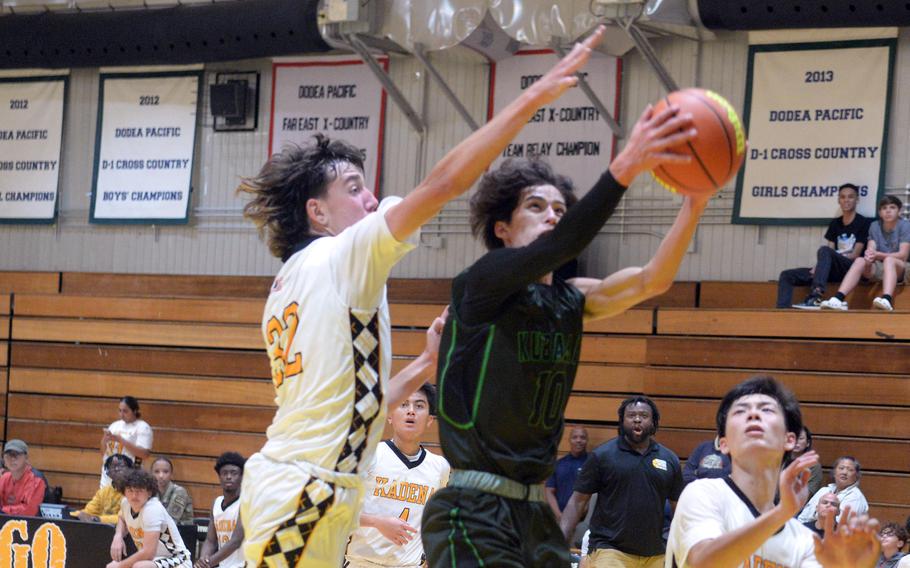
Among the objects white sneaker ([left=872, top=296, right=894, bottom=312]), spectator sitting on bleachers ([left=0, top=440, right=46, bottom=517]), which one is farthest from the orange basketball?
spectator sitting on bleachers ([left=0, top=440, right=46, bottom=517])

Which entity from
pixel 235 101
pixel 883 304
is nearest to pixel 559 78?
pixel 883 304

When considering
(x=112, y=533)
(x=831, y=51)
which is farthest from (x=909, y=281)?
(x=112, y=533)

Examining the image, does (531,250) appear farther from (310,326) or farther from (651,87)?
(651,87)

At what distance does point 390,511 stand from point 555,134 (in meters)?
8.13

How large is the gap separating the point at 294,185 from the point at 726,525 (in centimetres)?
185

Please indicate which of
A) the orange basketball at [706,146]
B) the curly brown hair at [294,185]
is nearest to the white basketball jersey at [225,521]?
the curly brown hair at [294,185]

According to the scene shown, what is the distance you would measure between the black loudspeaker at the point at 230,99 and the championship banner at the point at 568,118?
11.7 feet

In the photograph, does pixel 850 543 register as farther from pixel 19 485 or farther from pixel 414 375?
pixel 19 485

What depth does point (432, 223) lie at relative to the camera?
592 inches

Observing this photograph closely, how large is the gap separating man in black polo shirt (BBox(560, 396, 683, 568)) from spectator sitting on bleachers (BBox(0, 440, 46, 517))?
23.9 ft

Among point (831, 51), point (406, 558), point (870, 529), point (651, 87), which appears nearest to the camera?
point (870, 529)

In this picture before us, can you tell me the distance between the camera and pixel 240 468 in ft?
34.9

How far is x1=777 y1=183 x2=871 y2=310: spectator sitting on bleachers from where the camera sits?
1194cm

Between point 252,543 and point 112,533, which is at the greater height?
point 252,543
